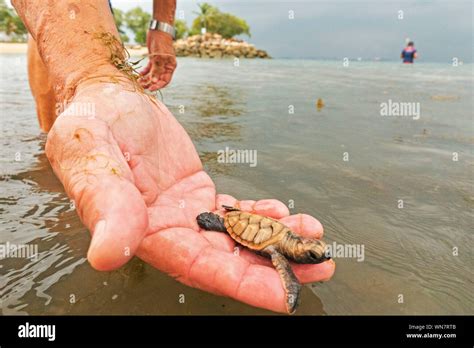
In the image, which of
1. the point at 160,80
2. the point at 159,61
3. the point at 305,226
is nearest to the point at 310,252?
the point at 305,226

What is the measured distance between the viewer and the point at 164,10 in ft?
17.4

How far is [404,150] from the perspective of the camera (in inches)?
245

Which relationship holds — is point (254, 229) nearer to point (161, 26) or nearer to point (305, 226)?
point (305, 226)

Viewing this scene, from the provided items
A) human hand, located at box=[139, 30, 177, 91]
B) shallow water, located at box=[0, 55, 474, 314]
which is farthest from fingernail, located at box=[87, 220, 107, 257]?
human hand, located at box=[139, 30, 177, 91]

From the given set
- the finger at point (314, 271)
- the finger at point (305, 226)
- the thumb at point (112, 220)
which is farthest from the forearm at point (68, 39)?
the finger at point (314, 271)

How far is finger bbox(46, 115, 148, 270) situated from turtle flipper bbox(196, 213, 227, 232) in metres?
1.01

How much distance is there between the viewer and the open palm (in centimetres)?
187

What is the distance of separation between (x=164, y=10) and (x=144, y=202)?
421 centimetres

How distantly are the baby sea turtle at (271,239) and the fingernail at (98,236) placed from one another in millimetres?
1242

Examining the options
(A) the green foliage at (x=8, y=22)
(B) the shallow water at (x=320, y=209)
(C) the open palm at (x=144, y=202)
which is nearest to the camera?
(C) the open palm at (x=144, y=202)

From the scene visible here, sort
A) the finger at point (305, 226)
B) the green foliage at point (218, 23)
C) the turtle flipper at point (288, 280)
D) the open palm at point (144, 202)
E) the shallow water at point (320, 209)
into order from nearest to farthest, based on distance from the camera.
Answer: the open palm at point (144, 202)
the turtle flipper at point (288, 280)
the shallow water at point (320, 209)
the finger at point (305, 226)
the green foliage at point (218, 23)

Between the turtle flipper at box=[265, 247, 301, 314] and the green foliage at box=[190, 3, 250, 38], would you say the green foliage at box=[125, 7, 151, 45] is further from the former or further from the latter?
the turtle flipper at box=[265, 247, 301, 314]

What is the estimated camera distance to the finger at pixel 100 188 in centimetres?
177

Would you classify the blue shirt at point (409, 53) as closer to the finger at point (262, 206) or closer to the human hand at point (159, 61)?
the human hand at point (159, 61)
